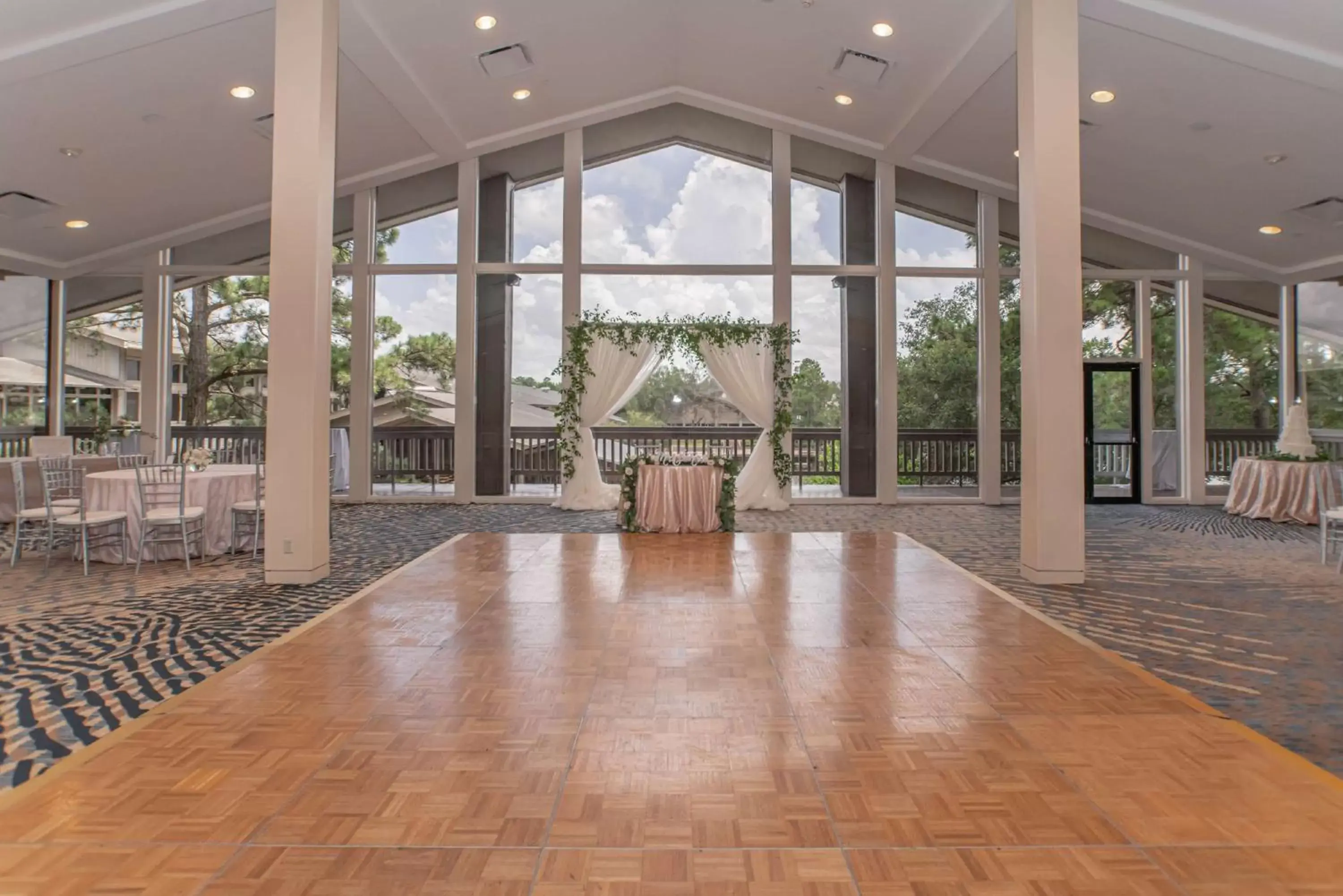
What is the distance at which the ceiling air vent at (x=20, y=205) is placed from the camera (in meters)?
7.66

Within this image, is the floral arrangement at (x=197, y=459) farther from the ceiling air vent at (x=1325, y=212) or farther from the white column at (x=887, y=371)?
the ceiling air vent at (x=1325, y=212)

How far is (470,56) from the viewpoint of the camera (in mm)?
7539

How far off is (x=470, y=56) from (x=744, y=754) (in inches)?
283

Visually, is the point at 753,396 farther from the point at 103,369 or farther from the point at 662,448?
the point at 103,369

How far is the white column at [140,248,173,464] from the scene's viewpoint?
32.8ft

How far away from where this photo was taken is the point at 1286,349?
9.98 metres

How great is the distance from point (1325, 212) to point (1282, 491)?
288cm

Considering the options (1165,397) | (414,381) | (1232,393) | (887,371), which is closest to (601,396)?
(414,381)

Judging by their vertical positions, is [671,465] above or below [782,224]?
below

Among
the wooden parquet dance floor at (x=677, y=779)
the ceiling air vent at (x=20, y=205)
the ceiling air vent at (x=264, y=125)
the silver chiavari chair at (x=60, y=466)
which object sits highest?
the ceiling air vent at (x=264, y=125)

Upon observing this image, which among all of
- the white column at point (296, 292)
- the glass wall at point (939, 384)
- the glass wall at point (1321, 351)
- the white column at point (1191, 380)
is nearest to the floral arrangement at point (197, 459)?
the white column at point (296, 292)

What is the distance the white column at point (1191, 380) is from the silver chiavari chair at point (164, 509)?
10.9 m

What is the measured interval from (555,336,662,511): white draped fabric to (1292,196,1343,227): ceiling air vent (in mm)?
6954

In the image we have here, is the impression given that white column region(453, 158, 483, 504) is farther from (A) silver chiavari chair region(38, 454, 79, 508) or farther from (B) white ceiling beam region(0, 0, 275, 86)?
(B) white ceiling beam region(0, 0, 275, 86)
